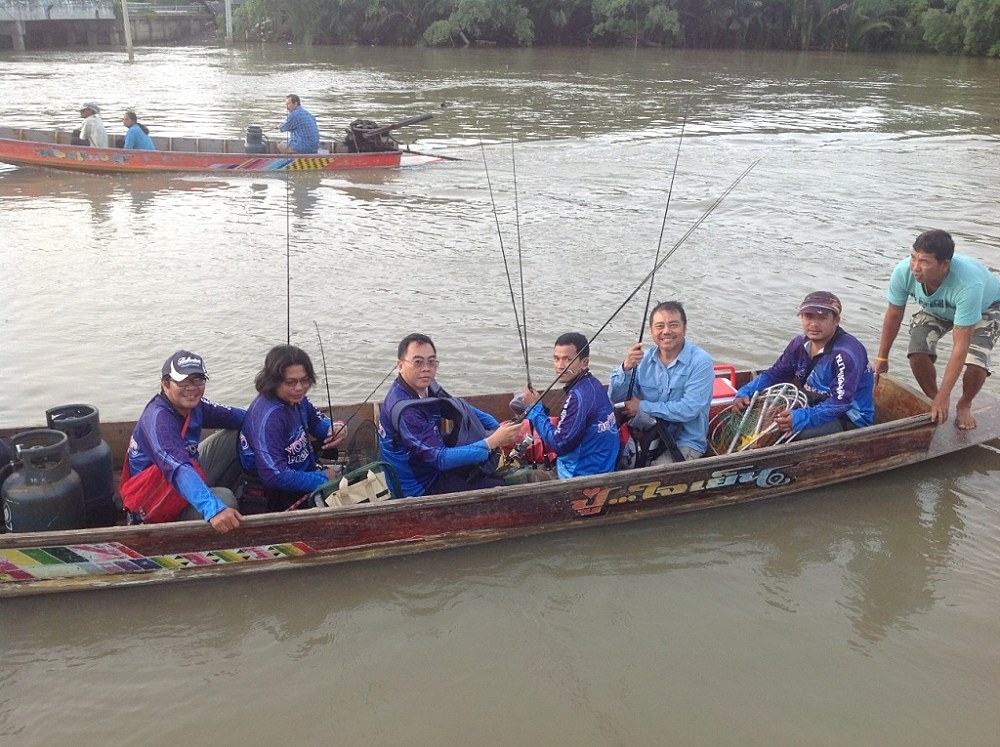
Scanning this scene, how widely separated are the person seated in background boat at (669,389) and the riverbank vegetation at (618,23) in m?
39.0

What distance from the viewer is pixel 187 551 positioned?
14.5ft

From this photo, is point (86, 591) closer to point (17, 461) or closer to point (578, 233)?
point (17, 461)

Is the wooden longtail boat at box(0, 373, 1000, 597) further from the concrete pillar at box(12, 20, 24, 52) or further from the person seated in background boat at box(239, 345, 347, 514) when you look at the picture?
the concrete pillar at box(12, 20, 24, 52)

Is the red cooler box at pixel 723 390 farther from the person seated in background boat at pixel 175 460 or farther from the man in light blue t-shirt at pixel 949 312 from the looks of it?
the person seated in background boat at pixel 175 460

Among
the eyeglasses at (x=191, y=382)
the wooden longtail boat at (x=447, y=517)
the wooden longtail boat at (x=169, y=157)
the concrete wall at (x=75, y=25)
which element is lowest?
the wooden longtail boat at (x=447, y=517)

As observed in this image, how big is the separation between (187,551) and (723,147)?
15.7 m

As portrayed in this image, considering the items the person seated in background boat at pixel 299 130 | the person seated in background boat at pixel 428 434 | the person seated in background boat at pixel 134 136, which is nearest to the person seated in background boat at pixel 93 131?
the person seated in background boat at pixel 134 136

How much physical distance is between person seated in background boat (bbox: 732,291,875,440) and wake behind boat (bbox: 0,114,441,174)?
1064cm

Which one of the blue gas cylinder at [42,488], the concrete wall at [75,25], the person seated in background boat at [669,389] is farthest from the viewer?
the concrete wall at [75,25]

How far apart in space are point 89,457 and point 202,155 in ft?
34.7

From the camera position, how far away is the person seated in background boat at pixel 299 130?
14.3m

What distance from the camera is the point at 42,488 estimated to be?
4254mm

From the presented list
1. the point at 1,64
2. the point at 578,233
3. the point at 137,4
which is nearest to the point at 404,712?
the point at 578,233

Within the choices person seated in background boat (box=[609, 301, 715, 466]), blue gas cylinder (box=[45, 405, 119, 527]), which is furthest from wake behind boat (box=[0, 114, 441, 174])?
person seated in background boat (box=[609, 301, 715, 466])
